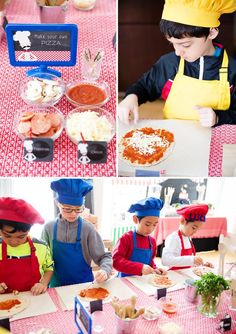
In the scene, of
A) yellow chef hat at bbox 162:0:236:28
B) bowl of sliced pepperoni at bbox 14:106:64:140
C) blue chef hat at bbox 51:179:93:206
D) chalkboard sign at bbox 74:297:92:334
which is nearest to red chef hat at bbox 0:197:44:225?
blue chef hat at bbox 51:179:93:206

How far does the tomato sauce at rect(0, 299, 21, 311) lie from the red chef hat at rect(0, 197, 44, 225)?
265 millimetres

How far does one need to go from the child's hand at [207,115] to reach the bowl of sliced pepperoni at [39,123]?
0.38 meters

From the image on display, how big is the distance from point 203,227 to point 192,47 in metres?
1.62

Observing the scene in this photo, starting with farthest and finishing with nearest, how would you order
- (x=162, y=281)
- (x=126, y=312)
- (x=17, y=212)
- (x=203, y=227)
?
(x=203, y=227) < (x=162, y=281) < (x=17, y=212) < (x=126, y=312)

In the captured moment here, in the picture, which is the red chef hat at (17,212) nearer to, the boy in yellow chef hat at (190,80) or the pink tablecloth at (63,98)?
the pink tablecloth at (63,98)

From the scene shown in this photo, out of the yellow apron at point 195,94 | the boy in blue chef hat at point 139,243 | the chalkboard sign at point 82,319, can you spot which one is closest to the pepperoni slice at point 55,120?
the yellow apron at point 195,94

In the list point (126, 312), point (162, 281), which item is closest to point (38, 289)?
point (126, 312)

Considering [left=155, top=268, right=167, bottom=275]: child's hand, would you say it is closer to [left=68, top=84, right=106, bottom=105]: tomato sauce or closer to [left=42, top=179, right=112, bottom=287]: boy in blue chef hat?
[left=42, top=179, right=112, bottom=287]: boy in blue chef hat

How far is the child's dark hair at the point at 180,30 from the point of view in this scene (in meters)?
1.11

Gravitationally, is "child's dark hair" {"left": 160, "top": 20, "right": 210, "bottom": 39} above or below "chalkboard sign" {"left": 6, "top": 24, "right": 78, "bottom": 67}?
above

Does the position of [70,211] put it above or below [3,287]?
above

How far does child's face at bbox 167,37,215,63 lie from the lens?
Answer: 1144 millimetres

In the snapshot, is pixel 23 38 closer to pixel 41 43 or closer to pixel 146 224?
pixel 41 43

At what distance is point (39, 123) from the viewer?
1.13 metres
